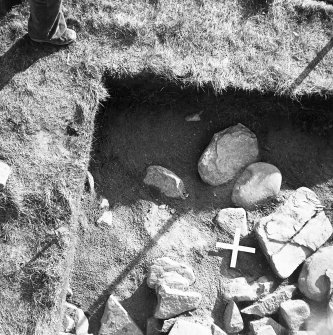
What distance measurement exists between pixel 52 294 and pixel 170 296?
1028 mm

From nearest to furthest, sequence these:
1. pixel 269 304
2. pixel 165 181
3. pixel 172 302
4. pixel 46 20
Result: 1. pixel 46 20
2. pixel 172 302
3. pixel 269 304
4. pixel 165 181

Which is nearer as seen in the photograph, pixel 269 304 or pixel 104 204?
pixel 269 304

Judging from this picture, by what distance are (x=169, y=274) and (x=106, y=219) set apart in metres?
0.80

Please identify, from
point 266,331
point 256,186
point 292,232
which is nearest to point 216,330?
point 266,331

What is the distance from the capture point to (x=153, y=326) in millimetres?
4496

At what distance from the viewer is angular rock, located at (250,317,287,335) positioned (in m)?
4.53

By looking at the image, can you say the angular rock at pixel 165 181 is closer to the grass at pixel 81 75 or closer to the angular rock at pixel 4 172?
the grass at pixel 81 75

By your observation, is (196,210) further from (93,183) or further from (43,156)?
(43,156)

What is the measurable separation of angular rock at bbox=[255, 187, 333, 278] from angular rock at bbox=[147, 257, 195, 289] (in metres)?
0.79

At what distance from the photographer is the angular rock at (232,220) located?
4.92 m

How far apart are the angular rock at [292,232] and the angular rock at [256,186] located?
0.19 metres

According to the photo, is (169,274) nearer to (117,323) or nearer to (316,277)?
(117,323)

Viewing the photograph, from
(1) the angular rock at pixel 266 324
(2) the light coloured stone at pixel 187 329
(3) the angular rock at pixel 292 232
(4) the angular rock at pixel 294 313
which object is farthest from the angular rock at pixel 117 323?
(3) the angular rock at pixel 292 232

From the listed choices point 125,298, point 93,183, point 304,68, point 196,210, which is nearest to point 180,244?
point 196,210
